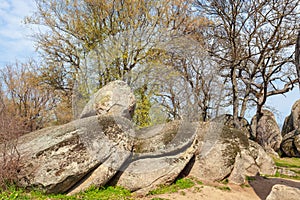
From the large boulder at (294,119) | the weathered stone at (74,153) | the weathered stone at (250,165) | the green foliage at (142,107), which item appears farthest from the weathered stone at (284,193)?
the large boulder at (294,119)

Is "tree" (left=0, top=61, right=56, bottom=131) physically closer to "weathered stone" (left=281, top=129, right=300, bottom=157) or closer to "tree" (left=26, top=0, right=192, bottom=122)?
"tree" (left=26, top=0, right=192, bottom=122)

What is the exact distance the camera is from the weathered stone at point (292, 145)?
18203 millimetres

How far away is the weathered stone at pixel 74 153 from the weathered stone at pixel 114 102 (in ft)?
5.17

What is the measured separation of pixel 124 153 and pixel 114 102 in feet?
7.96

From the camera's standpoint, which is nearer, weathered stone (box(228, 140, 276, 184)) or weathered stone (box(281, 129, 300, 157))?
weathered stone (box(228, 140, 276, 184))

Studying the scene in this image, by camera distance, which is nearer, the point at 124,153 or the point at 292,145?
the point at 124,153

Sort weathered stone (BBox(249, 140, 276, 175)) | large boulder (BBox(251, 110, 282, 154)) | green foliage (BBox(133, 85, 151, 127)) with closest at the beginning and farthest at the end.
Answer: weathered stone (BBox(249, 140, 276, 175))
green foliage (BBox(133, 85, 151, 127))
large boulder (BBox(251, 110, 282, 154))

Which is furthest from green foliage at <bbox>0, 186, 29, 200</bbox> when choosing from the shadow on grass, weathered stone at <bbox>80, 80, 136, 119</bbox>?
the shadow on grass

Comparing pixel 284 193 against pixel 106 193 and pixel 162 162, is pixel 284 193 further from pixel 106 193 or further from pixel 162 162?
pixel 106 193

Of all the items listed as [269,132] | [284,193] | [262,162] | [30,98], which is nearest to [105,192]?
[284,193]

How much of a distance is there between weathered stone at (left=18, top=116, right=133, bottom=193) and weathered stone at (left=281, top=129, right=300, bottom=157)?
14.8 metres

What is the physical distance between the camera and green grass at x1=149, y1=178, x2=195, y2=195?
701 centimetres

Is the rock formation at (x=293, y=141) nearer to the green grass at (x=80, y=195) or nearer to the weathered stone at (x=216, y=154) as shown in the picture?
the weathered stone at (x=216, y=154)

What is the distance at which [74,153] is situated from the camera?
6.51 m
